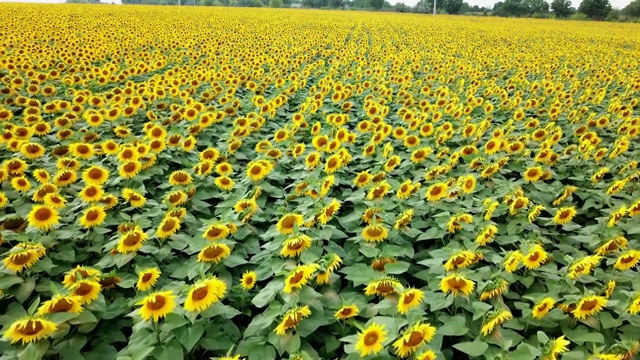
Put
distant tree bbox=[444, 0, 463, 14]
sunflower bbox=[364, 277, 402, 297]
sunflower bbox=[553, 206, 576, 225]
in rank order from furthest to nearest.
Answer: distant tree bbox=[444, 0, 463, 14]
sunflower bbox=[553, 206, 576, 225]
sunflower bbox=[364, 277, 402, 297]

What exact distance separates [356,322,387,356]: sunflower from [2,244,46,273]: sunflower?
2.03 m

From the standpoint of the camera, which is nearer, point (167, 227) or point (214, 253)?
point (214, 253)

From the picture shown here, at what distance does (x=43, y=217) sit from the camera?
113 inches

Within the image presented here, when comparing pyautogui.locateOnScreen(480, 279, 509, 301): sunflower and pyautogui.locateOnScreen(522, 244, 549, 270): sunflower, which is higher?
pyautogui.locateOnScreen(522, 244, 549, 270): sunflower

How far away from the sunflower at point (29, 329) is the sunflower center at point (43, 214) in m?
1.11

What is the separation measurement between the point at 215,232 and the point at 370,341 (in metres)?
1.29

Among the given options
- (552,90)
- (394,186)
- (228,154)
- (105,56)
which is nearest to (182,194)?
(228,154)

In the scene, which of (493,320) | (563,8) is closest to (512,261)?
(493,320)

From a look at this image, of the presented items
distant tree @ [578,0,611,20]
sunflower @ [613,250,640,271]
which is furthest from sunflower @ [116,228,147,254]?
distant tree @ [578,0,611,20]

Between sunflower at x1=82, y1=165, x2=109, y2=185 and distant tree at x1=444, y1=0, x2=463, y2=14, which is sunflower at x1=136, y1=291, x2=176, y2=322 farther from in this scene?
distant tree at x1=444, y1=0, x2=463, y2=14

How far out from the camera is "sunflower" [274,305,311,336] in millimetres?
2070

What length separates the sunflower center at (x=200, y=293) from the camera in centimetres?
212

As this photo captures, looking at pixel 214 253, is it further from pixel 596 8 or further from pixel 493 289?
pixel 596 8

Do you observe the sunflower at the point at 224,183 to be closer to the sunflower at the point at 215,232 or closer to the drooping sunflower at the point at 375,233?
the sunflower at the point at 215,232
